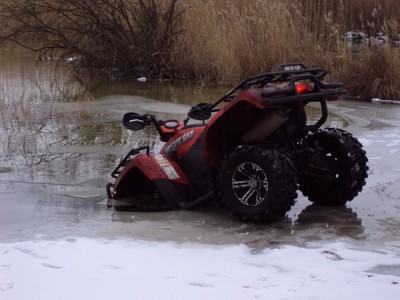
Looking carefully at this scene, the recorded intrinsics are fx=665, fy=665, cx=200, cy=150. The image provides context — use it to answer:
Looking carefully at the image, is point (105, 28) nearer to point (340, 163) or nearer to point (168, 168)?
point (168, 168)

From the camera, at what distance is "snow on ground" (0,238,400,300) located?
127 inches

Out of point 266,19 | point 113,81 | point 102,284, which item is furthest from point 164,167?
point 113,81

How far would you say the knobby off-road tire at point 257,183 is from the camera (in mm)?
4445

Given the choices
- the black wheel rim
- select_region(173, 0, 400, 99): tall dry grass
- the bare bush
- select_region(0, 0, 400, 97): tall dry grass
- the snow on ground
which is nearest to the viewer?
the snow on ground

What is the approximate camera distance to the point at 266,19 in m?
13.3

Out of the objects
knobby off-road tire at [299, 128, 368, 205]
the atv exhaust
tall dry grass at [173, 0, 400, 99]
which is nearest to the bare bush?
tall dry grass at [173, 0, 400, 99]

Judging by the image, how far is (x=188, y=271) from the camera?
11.7 ft

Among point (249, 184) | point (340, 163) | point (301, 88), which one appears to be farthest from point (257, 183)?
point (340, 163)

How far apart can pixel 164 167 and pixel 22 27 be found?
11.3 meters

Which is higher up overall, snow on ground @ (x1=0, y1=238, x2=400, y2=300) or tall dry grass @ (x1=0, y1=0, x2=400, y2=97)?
tall dry grass @ (x1=0, y1=0, x2=400, y2=97)

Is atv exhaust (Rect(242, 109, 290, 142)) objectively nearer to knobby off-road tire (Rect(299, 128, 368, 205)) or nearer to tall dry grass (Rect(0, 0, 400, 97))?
knobby off-road tire (Rect(299, 128, 368, 205))

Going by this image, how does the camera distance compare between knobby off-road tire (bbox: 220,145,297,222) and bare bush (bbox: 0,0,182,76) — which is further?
bare bush (bbox: 0,0,182,76)

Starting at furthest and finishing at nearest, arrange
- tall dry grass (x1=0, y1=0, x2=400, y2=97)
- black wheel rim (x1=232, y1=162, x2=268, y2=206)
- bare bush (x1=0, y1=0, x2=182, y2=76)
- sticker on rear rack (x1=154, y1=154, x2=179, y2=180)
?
bare bush (x1=0, y1=0, x2=182, y2=76)
tall dry grass (x1=0, y1=0, x2=400, y2=97)
sticker on rear rack (x1=154, y1=154, x2=179, y2=180)
black wheel rim (x1=232, y1=162, x2=268, y2=206)

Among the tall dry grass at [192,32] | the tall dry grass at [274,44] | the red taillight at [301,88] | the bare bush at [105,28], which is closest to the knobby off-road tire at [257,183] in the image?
the red taillight at [301,88]
